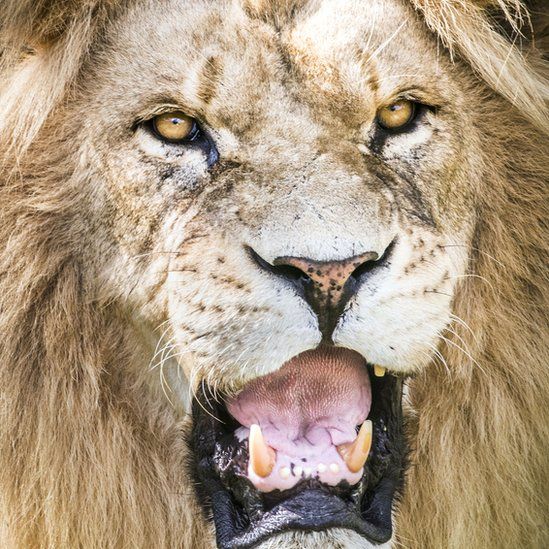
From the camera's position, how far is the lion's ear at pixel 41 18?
9.16 ft

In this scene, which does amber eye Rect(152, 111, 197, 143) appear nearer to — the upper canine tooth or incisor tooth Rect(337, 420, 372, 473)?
the upper canine tooth

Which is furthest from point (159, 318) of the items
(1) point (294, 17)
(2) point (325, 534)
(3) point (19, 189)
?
(1) point (294, 17)

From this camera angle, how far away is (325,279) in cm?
241

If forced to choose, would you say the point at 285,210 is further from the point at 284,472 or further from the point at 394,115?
the point at 284,472

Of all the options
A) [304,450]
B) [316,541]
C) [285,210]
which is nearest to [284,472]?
[304,450]

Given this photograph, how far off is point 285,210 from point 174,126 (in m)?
0.49

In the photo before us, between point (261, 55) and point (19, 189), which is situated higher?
point (261, 55)

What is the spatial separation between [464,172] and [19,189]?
4.19 ft

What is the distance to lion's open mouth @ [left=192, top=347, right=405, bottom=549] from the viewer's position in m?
2.62

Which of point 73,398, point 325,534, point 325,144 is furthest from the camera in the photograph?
point 73,398

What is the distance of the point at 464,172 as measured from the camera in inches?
117

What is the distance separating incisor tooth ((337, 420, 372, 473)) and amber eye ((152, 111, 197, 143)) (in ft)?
3.08

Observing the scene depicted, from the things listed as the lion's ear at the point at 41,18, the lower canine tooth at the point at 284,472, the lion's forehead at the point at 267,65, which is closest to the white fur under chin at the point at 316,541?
the lower canine tooth at the point at 284,472

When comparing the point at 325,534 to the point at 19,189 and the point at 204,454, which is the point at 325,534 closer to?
the point at 204,454
